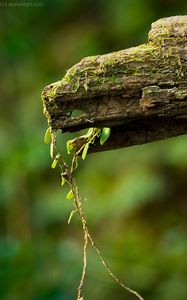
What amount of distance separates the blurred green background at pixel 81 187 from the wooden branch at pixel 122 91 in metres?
1.60

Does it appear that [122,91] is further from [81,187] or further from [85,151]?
[81,187]

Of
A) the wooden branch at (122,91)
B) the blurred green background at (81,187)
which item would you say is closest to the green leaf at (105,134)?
the wooden branch at (122,91)

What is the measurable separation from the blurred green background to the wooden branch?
1.60 meters

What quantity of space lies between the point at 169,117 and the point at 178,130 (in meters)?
0.08

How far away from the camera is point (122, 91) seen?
1730 millimetres

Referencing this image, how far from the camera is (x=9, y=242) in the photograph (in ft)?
11.1

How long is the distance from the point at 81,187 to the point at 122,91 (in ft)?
9.60

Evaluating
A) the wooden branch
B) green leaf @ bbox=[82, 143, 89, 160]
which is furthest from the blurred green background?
the wooden branch

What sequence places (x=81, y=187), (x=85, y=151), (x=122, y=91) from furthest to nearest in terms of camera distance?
(x=81, y=187) < (x=85, y=151) < (x=122, y=91)

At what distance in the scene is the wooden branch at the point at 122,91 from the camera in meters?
1.72

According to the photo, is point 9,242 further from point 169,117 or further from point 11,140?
point 169,117

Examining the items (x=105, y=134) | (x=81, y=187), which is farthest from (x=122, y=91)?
(x=81, y=187)

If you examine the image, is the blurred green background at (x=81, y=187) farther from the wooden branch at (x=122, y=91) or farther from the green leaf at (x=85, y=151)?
the wooden branch at (x=122, y=91)

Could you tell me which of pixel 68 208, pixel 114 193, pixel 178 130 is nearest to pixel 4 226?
pixel 68 208
